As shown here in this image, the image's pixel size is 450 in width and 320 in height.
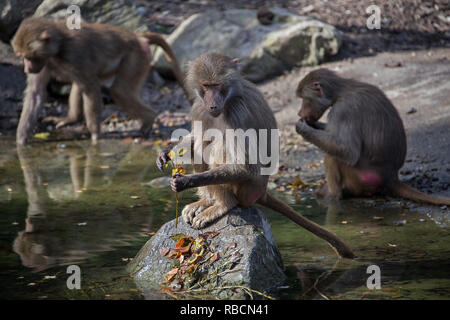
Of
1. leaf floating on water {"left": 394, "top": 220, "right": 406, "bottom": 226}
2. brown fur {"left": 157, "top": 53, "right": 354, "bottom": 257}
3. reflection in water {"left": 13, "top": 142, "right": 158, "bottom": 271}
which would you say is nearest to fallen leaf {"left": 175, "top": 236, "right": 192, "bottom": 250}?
brown fur {"left": 157, "top": 53, "right": 354, "bottom": 257}

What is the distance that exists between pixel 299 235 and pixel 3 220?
2.53 m

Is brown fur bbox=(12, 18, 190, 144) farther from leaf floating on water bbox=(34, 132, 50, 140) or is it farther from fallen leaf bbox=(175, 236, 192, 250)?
fallen leaf bbox=(175, 236, 192, 250)

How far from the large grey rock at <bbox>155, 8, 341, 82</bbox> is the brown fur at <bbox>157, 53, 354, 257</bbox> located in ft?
19.0

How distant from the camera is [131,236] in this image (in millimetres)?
5242

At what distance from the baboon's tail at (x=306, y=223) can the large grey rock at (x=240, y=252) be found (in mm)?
138

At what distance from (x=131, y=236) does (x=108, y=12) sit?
20.3ft

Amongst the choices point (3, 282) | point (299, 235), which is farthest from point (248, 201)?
point (3, 282)

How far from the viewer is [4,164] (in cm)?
762

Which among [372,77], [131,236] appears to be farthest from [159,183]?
[372,77]

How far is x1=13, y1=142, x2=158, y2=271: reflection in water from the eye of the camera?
16.2 feet

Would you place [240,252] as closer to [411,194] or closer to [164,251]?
[164,251]

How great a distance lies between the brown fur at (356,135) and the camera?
19.6 feet

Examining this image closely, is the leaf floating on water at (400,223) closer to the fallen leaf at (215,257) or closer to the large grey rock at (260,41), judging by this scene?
the fallen leaf at (215,257)

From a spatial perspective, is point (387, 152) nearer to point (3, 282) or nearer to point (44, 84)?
point (3, 282)
